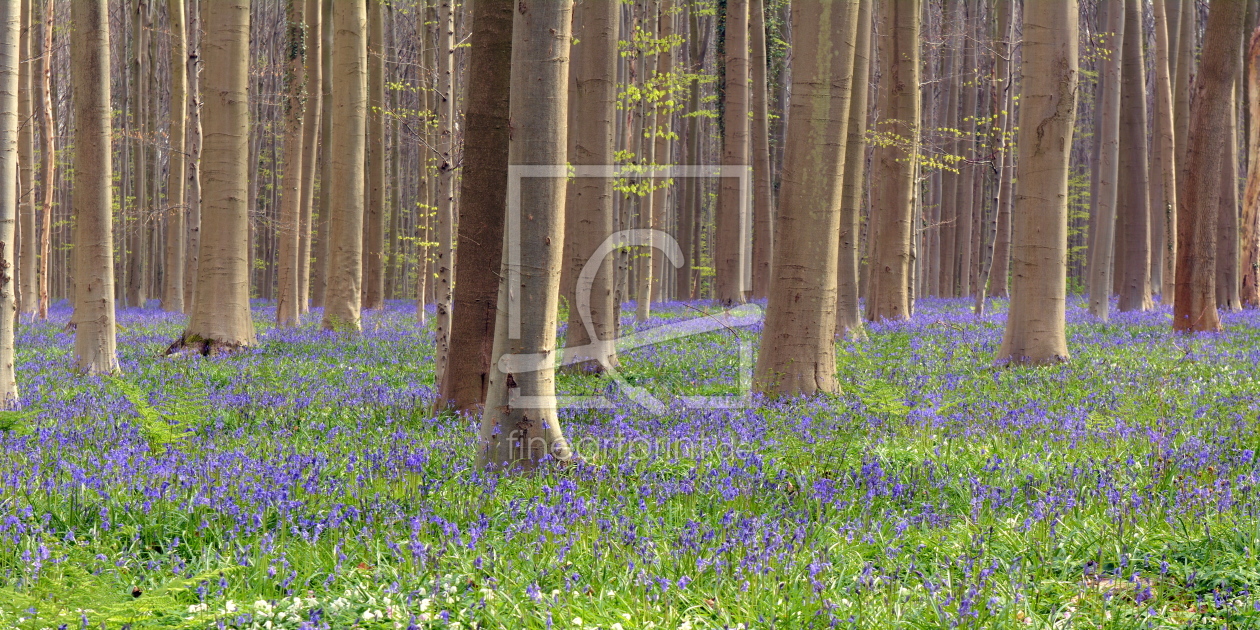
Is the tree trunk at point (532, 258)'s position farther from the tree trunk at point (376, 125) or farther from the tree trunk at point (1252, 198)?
the tree trunk at point (1252, 198)

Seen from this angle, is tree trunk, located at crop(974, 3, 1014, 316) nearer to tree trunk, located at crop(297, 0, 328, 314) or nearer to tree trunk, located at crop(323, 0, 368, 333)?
tree trunk, located at crop(323, 0, 368, 333)

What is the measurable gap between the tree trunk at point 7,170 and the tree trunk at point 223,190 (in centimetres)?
504

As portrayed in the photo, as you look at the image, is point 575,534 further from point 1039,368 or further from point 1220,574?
point 1039,368

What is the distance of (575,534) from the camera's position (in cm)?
417

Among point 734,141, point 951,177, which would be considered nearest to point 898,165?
point 734,141

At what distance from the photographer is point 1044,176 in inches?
422

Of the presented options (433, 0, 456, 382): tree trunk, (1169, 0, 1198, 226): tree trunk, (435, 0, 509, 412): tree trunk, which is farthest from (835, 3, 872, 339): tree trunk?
(1169, 0, 1198, 226): tree trunk

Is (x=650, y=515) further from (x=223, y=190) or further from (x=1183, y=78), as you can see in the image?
(x=1183, y=78)

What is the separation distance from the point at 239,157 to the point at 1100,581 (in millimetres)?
12373

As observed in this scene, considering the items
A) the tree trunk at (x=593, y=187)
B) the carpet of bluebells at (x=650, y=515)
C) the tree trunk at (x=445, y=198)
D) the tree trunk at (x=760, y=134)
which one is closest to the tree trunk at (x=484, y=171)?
the carpet of bluebells at (x=650, y=515)

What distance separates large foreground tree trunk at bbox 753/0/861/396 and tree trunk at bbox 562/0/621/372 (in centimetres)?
227

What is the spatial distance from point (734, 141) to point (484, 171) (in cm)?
1296

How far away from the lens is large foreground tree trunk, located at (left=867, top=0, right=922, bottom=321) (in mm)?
15875

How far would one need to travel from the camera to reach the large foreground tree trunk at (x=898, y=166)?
1588cm
